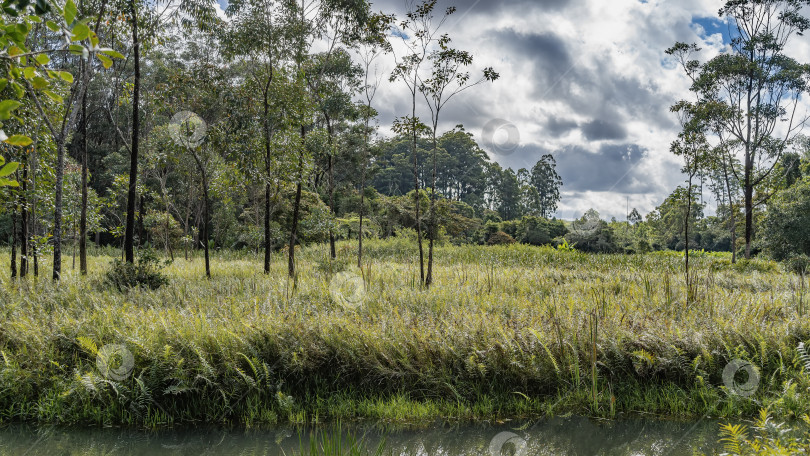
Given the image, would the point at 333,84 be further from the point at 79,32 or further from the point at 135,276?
the point at 79,32

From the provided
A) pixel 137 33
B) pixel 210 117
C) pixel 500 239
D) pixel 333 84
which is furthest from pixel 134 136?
pixel 500 239

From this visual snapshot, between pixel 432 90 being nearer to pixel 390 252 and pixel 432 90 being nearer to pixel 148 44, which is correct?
pixel 148 44

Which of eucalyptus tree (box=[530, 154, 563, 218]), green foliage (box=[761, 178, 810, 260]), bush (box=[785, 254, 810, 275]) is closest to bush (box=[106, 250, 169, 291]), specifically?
bush (box=[785, 254, 810, 275])

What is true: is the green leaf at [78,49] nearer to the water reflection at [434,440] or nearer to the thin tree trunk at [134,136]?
the water reflection at [434,440]

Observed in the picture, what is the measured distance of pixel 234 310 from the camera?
6.21 m

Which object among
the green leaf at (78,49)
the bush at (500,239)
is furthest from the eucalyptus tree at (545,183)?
the green leaf at (78,49)

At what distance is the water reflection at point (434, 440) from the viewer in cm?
396

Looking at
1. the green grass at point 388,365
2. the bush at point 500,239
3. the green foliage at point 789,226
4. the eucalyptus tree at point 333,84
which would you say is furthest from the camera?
the bush at point 500,239

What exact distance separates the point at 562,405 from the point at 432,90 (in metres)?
7.58

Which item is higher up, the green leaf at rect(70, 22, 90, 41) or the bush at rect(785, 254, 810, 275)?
the green leaf at rect(70, 22, 90, 41)

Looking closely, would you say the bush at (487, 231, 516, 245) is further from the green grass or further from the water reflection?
the water reflection

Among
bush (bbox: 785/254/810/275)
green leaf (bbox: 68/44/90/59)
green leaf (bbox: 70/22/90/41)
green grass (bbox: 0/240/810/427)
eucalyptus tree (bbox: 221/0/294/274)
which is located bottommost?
green grass (bbox: 0/240/810/427)

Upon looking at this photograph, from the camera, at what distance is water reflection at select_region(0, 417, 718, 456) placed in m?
3.96

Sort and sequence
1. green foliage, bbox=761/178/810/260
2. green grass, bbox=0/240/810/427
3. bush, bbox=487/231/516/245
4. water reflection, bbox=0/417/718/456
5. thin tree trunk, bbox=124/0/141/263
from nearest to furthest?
water reflection, bbox=0/417/718/456 → green grass, bbox=0/240/810/427 → thin tree trunk, bbox=124/0/141/263 → green foliage, bbox=761/178/810/260 → bush, bbox=487/231/516/245
